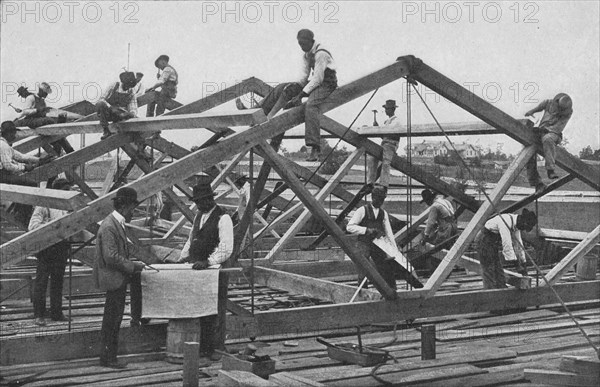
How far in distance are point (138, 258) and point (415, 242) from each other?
4.80 meters

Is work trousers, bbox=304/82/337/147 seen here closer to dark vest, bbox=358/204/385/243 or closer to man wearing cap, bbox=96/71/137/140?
dark vest, bbox=358/204/385/243

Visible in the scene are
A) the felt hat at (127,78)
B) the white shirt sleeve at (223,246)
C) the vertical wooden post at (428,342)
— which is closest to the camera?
the vertical wooden post at (428,342)

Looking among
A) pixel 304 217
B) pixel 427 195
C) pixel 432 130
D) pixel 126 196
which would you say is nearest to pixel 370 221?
pixel 304 217

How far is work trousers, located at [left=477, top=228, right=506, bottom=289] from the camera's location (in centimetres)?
992

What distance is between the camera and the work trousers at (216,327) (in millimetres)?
7004

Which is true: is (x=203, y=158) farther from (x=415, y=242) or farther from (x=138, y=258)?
(x=415, y=242)

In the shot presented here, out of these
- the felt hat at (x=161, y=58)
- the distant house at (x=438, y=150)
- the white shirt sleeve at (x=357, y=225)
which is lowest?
A: the white shirt sleeve at (x=357, y=225)

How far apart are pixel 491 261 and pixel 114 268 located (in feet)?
16.9

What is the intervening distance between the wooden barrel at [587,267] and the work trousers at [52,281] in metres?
7.96

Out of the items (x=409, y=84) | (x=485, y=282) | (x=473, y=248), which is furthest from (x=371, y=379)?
(x=473, y=248)

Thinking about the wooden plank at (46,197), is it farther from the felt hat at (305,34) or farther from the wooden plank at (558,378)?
the wooden plank at (558,378)

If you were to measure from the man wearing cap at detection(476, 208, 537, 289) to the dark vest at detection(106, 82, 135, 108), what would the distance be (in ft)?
17.6

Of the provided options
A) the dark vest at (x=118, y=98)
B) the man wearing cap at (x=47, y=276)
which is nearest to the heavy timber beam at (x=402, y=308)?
the man wearing cap at (x=47, y=276)

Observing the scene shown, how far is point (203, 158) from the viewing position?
7.18m
